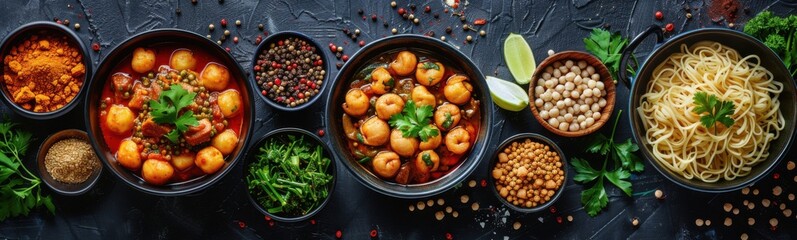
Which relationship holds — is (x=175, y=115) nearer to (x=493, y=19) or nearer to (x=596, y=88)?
(x=493, y=19)

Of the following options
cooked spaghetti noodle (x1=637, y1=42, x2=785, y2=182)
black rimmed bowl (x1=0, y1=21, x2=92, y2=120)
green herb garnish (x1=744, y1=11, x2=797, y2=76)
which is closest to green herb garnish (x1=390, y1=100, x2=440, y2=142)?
cooked spaghetti noodle (x1=637, y1=42, x2=785, y2=182)

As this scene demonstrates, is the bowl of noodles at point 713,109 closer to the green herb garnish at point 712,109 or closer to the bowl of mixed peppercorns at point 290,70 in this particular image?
the green herb garnish at point 712,109

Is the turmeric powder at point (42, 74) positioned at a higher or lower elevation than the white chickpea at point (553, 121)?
higher

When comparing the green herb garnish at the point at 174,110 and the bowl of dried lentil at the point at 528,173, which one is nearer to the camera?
the green herb garnish at the point at 174,110

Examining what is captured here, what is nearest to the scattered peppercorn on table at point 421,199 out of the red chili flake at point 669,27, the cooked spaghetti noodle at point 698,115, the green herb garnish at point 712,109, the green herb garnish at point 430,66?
the red chili flake at point 669,27

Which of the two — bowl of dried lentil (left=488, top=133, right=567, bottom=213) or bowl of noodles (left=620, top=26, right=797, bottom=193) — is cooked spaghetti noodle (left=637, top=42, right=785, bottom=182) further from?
bowl of dried lentil (left=488, top=133, right=567, bottom=213)

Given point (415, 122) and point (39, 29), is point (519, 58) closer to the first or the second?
point (415, 122)
